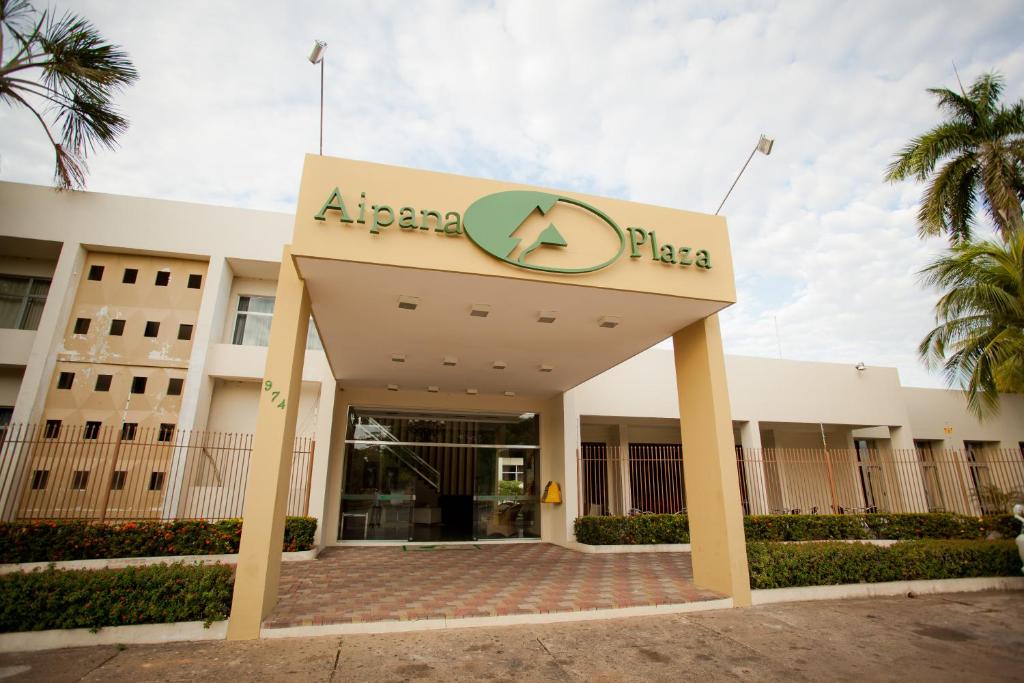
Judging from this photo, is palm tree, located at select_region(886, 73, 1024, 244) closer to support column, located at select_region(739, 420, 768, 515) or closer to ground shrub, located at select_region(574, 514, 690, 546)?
support column, located at select_region(739, 420, 768, 515)

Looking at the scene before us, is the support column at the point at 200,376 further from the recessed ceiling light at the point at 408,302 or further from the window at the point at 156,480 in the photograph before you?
the recessed ceiling light at the point at 408,302

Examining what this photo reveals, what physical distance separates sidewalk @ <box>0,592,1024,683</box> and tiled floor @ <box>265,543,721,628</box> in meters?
0.40

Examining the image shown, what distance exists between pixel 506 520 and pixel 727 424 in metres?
7.39

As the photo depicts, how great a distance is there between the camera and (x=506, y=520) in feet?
41.2

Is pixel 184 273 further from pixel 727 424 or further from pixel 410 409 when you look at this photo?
pixel 727 424

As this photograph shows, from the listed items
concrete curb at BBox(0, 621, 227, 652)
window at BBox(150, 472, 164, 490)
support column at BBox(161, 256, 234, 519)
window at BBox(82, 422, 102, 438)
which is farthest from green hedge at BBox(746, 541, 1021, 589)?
window at BBox(82, 422, 102, 438)

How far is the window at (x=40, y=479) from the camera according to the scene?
33.9ft

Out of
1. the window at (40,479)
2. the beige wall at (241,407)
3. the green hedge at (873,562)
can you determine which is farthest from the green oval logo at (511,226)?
the window at (40,479)

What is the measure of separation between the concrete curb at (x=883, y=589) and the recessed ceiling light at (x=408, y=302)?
18.6ft

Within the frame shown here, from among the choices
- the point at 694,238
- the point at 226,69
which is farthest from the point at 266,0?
the point at 694,238

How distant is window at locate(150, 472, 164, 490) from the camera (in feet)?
36.1

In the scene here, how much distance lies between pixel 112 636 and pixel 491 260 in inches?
205

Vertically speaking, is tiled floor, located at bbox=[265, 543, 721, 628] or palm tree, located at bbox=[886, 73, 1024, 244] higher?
palm tree, located at bbox=[886, 73, 1024, 244]

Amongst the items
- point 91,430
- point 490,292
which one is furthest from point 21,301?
point 490,292
